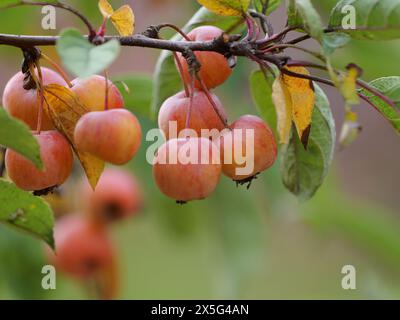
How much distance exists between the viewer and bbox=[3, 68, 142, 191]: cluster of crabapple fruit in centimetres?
78

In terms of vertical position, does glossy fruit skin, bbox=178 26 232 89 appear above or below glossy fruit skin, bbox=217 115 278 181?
above

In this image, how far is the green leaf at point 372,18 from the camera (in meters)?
0.85

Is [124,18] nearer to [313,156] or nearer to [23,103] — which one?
[23,103]

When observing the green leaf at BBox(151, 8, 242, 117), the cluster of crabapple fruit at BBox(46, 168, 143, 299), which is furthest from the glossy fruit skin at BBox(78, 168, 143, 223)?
the green leaf at BBox(151, 8, 242, 117)

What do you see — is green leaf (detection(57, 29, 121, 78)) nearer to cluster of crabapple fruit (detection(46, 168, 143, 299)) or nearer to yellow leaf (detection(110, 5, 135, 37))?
yellow leaf (detection(110, 5, 135, 37))

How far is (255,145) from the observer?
848mm

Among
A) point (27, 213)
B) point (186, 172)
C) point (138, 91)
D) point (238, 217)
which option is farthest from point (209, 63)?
point (238, 217)

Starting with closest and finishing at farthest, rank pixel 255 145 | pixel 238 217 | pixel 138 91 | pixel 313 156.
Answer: pixel 255 145
pixel 313 156
pixel 138 91
pixel 238 217

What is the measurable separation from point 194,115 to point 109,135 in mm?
125

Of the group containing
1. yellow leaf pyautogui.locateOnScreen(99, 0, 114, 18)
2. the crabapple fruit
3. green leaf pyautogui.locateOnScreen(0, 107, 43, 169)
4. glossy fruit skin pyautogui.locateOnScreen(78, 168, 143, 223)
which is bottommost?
green leaf pyautogui.locateOnScreen(0, 107, 43, 169)

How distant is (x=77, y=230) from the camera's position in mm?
1995

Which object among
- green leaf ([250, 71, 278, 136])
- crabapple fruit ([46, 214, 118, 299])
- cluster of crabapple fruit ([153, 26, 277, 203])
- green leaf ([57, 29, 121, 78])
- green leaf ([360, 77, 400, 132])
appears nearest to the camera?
green leaf ([57, 29, 121, 78])

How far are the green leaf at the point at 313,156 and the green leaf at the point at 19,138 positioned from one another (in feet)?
1.03

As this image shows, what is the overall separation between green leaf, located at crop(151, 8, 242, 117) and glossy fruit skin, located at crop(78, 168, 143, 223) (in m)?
1.01
